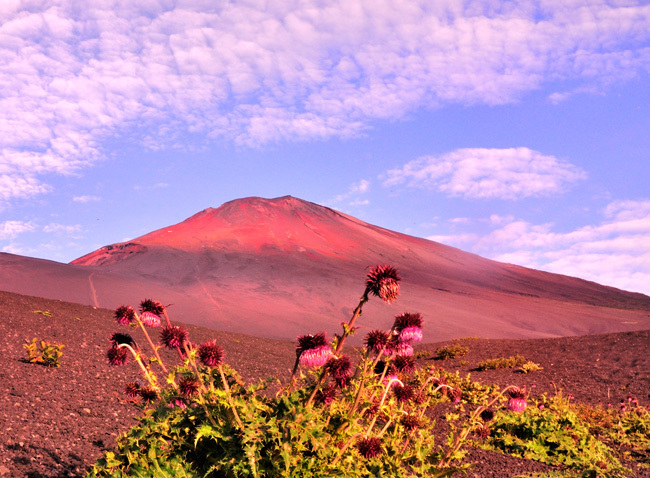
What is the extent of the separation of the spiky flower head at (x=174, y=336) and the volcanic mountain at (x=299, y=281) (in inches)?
884

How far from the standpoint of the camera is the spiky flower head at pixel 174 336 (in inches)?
99.0

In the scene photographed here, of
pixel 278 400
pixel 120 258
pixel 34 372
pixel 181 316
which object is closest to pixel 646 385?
pixel 278 400

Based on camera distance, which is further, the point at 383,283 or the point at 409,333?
the point at 409,333

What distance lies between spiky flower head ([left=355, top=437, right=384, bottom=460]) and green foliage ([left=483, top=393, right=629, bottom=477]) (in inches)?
124

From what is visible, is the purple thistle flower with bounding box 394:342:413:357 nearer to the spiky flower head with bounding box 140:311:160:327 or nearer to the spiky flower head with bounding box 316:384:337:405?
the spiky flower head with bounding box 316:384:337:405

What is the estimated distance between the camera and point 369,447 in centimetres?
253

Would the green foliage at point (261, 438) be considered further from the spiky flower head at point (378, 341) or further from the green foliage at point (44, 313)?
the green foliage at point (44, 313)

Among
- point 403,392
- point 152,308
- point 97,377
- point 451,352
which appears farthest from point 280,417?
point 451,352

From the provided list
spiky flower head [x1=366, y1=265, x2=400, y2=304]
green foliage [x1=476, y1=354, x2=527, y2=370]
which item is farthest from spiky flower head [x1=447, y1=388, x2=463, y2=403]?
green foliage [x1=476, y1=354, x2=527, y2=370]

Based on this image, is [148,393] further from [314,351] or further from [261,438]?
[314,351]

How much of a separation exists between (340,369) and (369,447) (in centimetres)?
44

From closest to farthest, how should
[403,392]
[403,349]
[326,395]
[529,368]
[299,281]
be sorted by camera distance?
[326,395] → [403,349] → [403,392] → [529,368] → [299,281]

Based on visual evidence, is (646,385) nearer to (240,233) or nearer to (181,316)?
(181,316)

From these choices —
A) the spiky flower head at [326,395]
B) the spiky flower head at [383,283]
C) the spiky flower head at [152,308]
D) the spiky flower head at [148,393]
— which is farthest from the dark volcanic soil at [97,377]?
the spiky flower head at [383,283]
